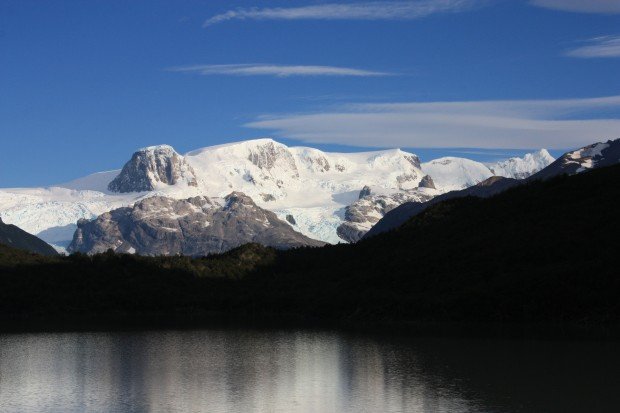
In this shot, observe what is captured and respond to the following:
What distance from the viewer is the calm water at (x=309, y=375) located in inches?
2813

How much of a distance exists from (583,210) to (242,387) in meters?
87.8

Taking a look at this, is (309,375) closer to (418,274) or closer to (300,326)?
(300,326)

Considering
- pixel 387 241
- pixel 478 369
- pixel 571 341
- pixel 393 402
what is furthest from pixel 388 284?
pixel 393 402

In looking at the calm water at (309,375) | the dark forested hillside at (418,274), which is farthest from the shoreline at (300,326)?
the calm water at (309,375)

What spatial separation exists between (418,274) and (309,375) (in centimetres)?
7011

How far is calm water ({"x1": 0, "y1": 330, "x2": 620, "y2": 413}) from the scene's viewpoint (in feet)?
234

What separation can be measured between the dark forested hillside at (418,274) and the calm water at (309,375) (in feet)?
78.8

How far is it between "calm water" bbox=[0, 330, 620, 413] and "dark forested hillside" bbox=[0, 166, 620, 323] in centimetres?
2402

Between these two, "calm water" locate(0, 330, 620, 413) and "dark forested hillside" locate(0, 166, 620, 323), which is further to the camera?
"dark forested hillside" locate(0, 166, 620, 323)

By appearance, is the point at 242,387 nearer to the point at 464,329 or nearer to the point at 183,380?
the point at 183,380

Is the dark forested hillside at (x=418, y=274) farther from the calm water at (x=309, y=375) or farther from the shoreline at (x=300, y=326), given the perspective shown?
the calm water at (x=309, y=375)

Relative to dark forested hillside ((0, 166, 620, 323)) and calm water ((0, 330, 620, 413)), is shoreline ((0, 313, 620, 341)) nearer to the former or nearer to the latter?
dark forested hillside ((0, 166, 620, 323))

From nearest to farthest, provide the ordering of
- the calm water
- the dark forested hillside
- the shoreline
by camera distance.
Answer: the calm water < the shoreline < the dark forested hillside

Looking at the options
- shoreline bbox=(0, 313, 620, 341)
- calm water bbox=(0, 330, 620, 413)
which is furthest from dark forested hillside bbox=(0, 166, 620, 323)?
calm water bbox=(0, 330, 620, 413)
